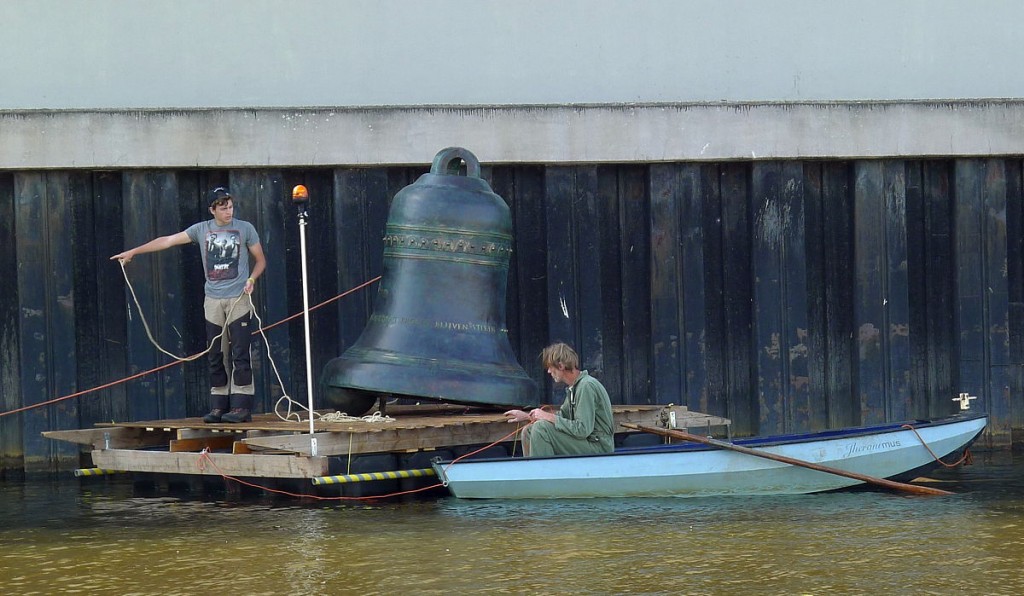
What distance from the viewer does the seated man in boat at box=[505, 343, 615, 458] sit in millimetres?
9711

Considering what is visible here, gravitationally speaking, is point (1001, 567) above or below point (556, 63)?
below

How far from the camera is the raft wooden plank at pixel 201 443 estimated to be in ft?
33.8

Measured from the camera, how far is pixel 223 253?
10578mm

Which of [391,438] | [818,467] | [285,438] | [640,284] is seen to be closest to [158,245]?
[285,438]

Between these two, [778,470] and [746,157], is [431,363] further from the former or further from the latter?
[746,157]

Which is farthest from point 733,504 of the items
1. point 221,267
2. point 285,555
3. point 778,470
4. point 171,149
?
point 171,149

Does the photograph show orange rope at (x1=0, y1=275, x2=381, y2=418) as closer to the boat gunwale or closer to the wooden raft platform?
the wooden raft platform

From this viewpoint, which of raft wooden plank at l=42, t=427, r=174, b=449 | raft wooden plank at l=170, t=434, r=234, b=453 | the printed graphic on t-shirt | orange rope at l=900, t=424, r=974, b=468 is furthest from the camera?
raft wooden plank at l=42, t=427, r=174, b=449

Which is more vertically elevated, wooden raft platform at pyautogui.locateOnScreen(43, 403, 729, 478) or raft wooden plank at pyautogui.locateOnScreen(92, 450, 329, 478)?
wooden raft platform at pyautogui.locateOnScreen(43, 403, 729, 478)

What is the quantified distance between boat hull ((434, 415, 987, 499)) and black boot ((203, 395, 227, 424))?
5.67 feet

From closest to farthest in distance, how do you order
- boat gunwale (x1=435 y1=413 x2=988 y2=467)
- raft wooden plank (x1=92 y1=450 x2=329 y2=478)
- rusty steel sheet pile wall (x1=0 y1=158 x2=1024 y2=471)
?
raft wooden plank (x1=92 y1=450 x2=329 y2=478) → boat gunwale (x1=435 y1=413 x2=988 y2=467) → rusty steel sheet pile wall (x1=0 y1=158 x2=1024 y2=471)

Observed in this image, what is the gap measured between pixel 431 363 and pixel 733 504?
2248 mm

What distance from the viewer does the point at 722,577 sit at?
7.46 m

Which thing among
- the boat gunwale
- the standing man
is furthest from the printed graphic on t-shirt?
the boat gunwale
